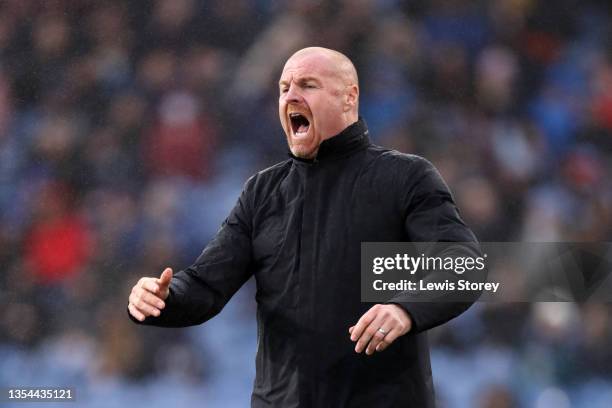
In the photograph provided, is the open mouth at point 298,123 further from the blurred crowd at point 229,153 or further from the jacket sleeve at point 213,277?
the blurred crowd at point 229,153

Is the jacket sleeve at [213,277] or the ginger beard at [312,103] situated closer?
the jacket sleeve at [213,277]

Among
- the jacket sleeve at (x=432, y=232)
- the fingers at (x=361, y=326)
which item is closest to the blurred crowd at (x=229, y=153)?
the jacket sleeve at (x=432, y=232)

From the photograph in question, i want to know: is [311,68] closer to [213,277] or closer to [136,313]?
[213,277]

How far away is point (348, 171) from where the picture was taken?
2109 millimetres

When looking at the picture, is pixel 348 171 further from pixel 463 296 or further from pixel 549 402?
pixel 549 402

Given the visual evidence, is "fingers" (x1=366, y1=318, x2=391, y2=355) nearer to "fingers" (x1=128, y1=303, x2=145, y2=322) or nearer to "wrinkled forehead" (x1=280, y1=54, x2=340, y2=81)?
"fingers" (x1=128, y1=303, x2=145, y2=322)

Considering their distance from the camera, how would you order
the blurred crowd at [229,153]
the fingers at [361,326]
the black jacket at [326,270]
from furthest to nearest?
the blurred crowd at [229,153], the black jacket at [326,270], the fingers at [361,326]

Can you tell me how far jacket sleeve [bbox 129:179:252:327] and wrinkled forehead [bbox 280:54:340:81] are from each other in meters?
0.30

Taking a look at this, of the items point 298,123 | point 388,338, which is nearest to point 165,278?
point 388,338

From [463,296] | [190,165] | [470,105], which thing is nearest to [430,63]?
[470,105]

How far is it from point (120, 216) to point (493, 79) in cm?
179

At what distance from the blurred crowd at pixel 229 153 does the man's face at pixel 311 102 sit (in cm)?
193

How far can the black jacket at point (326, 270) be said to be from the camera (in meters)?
1.96

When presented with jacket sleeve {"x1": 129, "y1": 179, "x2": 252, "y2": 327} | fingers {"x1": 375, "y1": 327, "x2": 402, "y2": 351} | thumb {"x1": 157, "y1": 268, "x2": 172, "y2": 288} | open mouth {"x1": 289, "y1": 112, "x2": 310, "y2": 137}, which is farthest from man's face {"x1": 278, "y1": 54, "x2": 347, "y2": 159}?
fingers {"x1": 375, "y1": 327, "x2": 402, "y2": 351}
